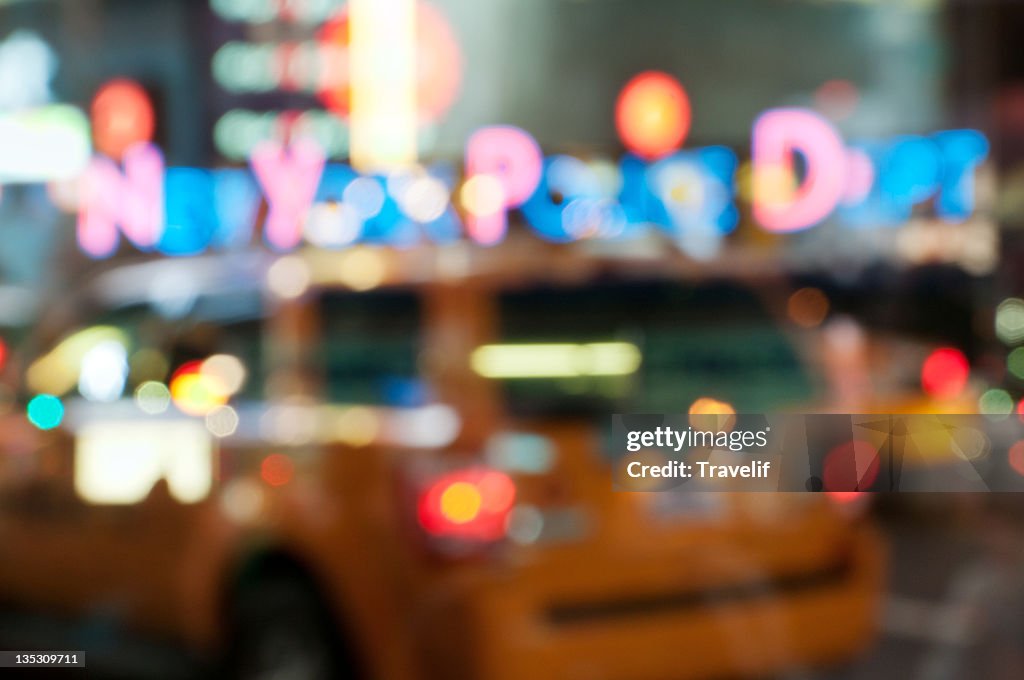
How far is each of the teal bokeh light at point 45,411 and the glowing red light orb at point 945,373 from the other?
105 inches

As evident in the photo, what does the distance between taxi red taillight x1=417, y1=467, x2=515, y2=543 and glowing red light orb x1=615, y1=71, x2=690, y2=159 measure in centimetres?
1290

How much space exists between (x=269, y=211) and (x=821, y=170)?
→ 6.45 metres

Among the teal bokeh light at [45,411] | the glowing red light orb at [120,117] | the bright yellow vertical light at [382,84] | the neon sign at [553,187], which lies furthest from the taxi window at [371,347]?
the glowing red light orb at [120,117]

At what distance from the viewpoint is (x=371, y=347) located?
142 inches

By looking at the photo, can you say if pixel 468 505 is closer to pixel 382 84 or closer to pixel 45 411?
pixel 45 411

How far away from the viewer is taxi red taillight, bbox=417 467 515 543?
3.20 metres

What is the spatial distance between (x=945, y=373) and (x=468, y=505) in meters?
1.54

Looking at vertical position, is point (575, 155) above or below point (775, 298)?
above

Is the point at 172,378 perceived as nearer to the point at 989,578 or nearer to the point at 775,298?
the point at 775,298

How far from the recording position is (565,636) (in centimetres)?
323

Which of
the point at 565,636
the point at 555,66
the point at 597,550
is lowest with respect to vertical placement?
the point at 565,636

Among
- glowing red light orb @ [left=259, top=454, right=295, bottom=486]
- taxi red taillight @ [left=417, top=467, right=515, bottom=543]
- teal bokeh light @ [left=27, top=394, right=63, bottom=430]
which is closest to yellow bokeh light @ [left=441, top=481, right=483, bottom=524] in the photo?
taxi red taillight @ [left=417, top=467, right=515, bottom=543]

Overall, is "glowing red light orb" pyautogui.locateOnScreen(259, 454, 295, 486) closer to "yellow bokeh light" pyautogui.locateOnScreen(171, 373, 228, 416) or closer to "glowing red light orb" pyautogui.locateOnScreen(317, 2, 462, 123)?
"yellow bokeh light" pyautogui.locateOnScreen(171, 373, 228, 416)

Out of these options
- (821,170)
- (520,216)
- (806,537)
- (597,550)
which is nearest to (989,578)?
(806,537)
